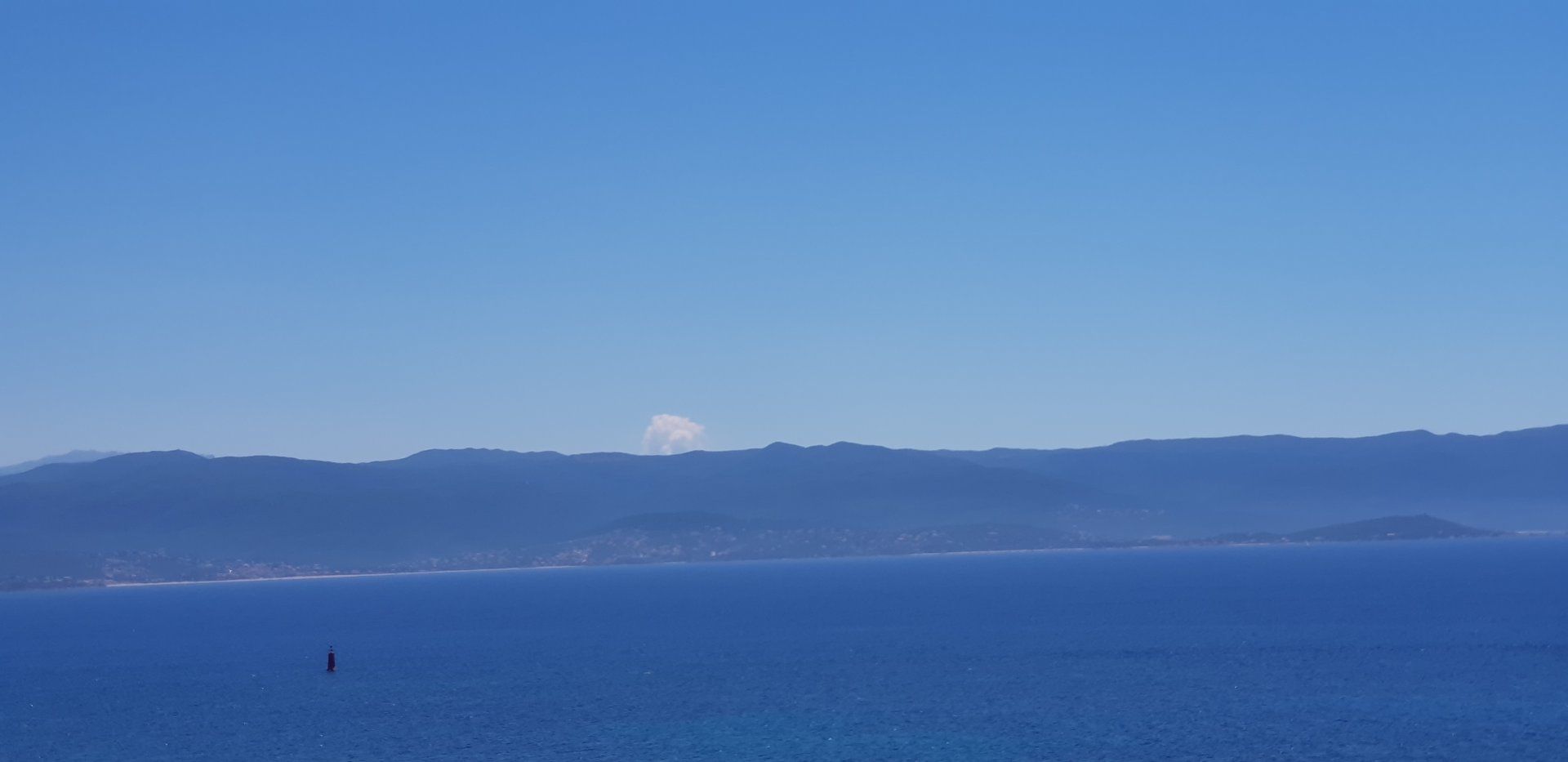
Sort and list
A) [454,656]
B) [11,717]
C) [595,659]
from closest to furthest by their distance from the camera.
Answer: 1. [11,717]
2. [595,659]
3. [454,656]

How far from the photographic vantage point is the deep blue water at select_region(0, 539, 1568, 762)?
75.8 meters

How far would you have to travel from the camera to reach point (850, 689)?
9738 cm

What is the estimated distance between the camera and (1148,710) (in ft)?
278

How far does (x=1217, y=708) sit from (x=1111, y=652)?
33514mm

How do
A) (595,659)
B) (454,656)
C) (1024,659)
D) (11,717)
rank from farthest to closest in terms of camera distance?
(454,656), (595,659), (1024,659), (11,717)

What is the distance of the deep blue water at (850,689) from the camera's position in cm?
7581

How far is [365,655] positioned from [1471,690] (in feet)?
300

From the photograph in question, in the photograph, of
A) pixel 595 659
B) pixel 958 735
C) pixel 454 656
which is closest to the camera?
pixel 958 735

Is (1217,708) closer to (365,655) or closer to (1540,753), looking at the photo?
(1540,753)

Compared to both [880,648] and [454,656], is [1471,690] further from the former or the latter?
[454,656]

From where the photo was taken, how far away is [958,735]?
7712 cm

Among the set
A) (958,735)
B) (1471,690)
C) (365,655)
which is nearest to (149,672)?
(365,655)

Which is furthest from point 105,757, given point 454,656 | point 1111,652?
point 1111,652

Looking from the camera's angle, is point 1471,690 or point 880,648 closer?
point 1471,690
